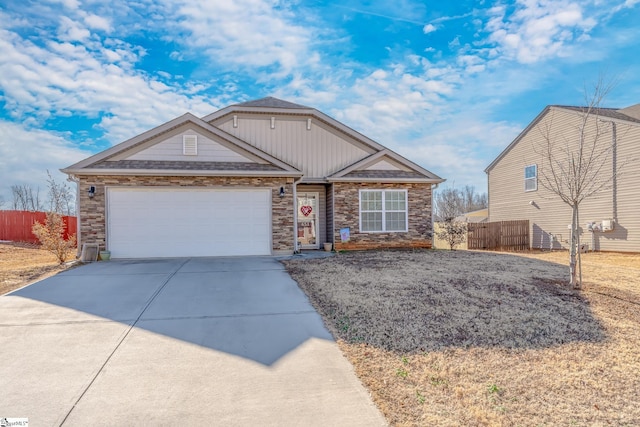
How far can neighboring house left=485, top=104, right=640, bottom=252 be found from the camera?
15.1m

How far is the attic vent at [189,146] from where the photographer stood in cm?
1221

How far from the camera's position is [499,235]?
18.6 m

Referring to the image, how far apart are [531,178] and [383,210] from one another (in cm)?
952

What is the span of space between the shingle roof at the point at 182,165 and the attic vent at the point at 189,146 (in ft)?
1.12

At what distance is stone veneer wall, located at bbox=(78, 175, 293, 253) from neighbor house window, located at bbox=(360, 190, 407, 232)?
11.5 ft

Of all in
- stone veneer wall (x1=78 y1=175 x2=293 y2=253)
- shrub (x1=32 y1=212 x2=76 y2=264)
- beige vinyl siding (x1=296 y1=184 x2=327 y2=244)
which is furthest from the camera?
beige vinyl siding (x1=296 y1=184 x2=327 y2=244)

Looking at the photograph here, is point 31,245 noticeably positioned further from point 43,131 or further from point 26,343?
point 26,343

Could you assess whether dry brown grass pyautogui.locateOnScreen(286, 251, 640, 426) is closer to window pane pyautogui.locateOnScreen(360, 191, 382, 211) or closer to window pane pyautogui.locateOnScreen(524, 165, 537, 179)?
window pane pyautogui.locateOnScreen(360, 191, 382, 211)

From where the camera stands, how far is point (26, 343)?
476 cm

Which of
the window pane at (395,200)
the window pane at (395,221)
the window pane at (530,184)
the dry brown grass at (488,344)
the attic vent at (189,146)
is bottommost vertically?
the dry brown grass at (488,344)

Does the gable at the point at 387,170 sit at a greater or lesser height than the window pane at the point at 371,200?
greater

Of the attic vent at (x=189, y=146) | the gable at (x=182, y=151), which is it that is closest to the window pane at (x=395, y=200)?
the gable at (x=182, y=151)

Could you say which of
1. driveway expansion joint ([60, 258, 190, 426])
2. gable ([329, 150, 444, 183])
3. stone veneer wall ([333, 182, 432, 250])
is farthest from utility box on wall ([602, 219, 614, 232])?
driveway expansion joint ([60, 258, 190, 426])

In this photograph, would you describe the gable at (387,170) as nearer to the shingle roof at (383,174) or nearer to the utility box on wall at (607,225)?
the shingle roof at (383,174)
